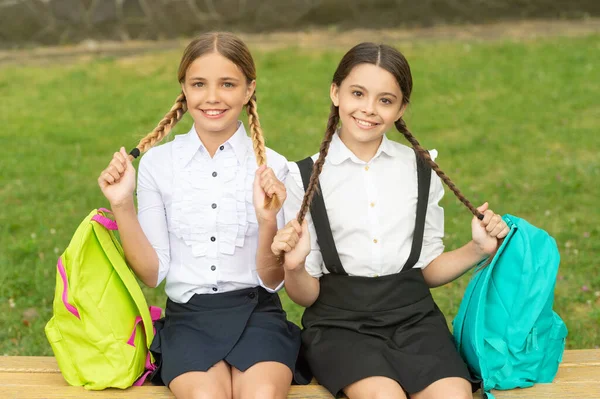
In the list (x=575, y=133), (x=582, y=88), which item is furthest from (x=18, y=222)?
(x=582, y=88)

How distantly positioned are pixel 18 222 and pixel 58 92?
3014 millimetres

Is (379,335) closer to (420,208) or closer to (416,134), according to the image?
(420,208)

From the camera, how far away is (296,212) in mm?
2865

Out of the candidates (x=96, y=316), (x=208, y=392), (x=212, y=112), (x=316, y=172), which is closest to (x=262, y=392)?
(x=208, y=392)

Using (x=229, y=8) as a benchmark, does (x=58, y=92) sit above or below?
below

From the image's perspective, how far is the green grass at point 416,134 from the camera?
174 inches

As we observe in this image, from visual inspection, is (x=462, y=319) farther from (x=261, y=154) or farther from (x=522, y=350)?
(x=261, y=154)

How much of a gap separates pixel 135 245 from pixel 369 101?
0.89 m

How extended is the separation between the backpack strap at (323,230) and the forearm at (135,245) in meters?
0.54

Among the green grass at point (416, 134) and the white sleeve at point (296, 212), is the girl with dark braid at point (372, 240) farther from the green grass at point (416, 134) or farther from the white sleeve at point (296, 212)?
the green grass at point (416, 134)

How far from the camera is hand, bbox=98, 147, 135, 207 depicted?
107 inches

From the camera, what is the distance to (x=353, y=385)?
266cm

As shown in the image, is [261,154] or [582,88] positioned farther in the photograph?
[582,88]

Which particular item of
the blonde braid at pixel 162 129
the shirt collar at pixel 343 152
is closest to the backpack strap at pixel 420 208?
the shirt collar at pixel 343 152
